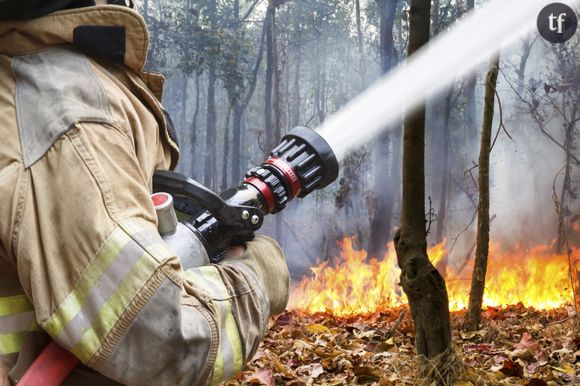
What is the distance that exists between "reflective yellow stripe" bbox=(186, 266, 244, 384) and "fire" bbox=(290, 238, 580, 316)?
7717 mm

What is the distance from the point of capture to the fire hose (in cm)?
113

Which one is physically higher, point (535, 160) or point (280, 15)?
point (280, 15)

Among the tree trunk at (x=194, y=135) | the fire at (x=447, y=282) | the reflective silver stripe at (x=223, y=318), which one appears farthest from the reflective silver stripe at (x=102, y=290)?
the tree trunk at (x=194, y=135)

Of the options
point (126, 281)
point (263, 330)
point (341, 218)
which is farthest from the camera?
point (341, 218)

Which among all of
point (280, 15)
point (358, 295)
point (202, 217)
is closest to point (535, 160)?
point (358, 295)

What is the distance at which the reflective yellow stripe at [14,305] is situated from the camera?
1.16 metres

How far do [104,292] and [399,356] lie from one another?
3.66 m

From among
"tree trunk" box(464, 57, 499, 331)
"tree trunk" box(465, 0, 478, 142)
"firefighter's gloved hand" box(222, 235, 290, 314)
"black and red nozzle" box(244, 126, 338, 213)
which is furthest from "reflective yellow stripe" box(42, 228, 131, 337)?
"tree trunk" box(465, 0, 478, 142)

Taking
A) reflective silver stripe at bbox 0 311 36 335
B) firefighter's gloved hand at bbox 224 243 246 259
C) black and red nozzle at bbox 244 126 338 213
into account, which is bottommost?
reflective silver stripe at bbox 0 311 36 335

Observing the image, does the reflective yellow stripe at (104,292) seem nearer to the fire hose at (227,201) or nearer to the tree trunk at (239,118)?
the fire hose at (227,201)

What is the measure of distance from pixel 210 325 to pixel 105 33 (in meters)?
0.56

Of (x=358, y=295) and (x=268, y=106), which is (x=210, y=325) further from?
(x=268, y=106)

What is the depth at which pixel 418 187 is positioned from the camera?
12.1ft

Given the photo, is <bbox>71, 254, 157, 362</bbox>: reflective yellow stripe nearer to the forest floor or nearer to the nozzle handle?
the nozzle handle
